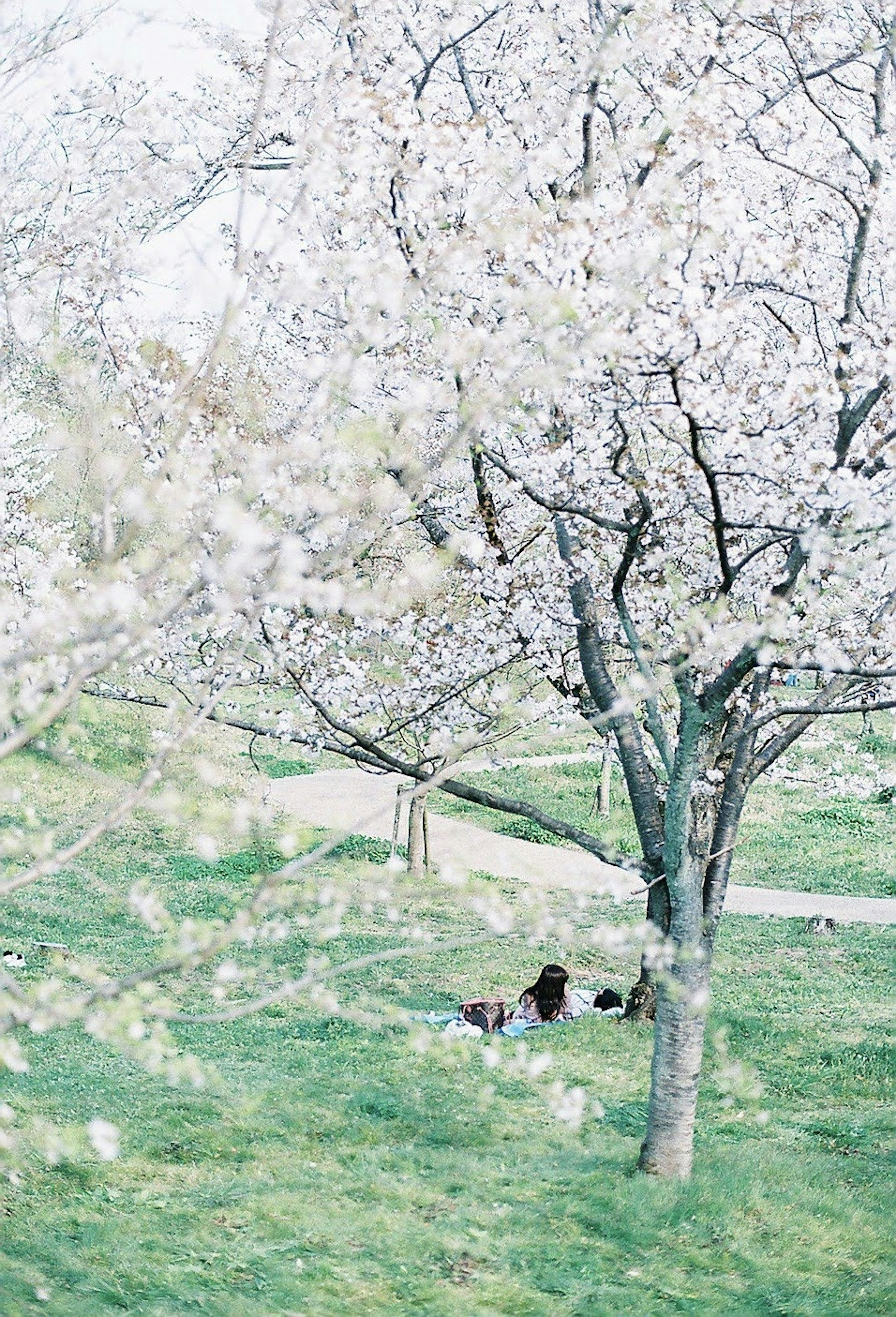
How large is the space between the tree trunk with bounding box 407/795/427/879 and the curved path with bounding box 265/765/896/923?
1.52ft

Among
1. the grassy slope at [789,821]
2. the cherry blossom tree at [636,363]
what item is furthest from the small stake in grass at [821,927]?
the cherry blossom tree at [636,363]

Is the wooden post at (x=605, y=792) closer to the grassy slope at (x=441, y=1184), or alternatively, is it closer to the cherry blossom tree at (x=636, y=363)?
the grassy slope at (x=441, y=1184)

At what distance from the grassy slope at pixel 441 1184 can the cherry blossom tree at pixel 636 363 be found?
0.70m

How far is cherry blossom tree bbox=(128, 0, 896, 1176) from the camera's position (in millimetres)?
5863

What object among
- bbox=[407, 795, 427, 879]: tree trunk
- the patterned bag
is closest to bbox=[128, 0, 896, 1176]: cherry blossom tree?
the patterned bag

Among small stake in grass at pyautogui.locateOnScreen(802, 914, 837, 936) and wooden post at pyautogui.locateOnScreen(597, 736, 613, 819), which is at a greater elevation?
wooden post at pyautogui.locateOnScreen(597, 736, 613, 819)

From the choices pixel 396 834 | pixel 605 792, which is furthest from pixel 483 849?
pixel 396 834

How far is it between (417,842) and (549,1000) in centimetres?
657

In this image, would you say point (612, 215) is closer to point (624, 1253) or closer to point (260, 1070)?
point (624, 1253)

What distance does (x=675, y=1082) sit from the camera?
6.84 m

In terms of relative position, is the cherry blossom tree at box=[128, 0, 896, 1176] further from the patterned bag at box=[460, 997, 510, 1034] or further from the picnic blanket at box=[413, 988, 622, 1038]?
the patterned bag at box=[460, 997, 510, 1034]

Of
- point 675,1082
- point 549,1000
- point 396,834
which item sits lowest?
point 549,1000

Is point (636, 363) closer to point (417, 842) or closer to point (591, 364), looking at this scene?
point (591, 364)

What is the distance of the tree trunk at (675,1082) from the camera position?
267 inches
